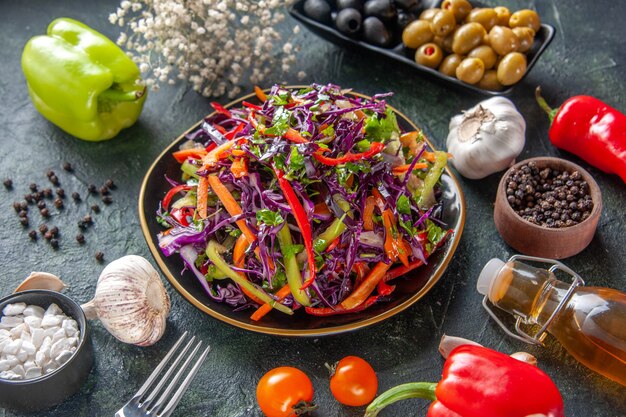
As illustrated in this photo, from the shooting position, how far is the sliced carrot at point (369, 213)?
116 inches

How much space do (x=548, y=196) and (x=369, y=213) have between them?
2.95 ft

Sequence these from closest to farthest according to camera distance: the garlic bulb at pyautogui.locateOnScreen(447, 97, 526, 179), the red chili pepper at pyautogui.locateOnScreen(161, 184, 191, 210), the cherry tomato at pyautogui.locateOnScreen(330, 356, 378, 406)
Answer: the cherry tomato at pyautogui.locateOnScreen(330, 356, 378, 406), the red chili pepper at pyautogui.locateOnScreen(161, 184, 191, 210), the garlic bulb at pyautogui.locateOnScreen(447, 97, 526, 179)

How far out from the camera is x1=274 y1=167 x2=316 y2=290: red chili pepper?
9.12ft

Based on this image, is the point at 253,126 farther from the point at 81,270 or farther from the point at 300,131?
the point at 81,270

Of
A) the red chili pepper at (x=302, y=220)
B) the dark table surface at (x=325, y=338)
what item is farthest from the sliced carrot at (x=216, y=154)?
the dark table surface at (x=325, y=338)

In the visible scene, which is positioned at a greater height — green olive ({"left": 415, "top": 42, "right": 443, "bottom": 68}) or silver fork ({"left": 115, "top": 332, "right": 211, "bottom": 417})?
green olive ({"left": 415, "top": 42, "right": 443, "bottom": 68})

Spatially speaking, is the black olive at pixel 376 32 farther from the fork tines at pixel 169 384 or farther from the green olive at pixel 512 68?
the fork tines at pixel 169 384

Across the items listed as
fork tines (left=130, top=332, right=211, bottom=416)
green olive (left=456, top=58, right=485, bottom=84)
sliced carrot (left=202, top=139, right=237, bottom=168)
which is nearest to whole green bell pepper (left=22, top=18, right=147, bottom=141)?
sliced carrot (left=202, top=139, right=237, bottom=168)

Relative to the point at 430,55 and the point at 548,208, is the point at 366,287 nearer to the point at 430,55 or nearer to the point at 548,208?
the point at 548,208

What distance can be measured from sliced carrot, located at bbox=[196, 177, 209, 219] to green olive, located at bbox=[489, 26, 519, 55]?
1841 mm

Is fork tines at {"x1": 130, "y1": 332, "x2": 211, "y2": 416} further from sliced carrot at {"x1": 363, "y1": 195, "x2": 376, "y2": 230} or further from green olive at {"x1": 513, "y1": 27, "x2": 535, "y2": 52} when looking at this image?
green olive at {"x1": 513, "y1": 27, "x2": 535, "y2": 52}

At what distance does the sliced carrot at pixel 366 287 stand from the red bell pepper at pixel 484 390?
43cm

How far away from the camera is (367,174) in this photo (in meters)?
2.94

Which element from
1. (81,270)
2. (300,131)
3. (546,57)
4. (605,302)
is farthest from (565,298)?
(81,270)
